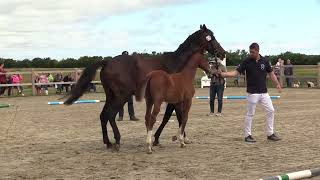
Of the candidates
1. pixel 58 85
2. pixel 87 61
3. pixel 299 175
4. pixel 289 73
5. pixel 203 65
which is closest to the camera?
pixel 299 175

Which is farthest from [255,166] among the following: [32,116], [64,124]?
[32,116]

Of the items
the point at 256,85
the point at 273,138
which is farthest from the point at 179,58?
the point at 273,138

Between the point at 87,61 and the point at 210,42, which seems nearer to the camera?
the point at 210,42

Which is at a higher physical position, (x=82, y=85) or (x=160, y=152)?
(x=82, y=85)

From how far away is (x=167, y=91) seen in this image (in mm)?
9508

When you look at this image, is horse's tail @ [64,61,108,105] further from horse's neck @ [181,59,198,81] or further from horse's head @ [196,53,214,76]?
horse's head @ [196,53,214,76]

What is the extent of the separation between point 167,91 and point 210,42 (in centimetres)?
165

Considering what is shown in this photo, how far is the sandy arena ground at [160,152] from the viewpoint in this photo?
761cm

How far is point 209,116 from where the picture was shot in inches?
626

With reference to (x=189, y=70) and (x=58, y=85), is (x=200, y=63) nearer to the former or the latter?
(x=189, y=70)

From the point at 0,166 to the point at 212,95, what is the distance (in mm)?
8967

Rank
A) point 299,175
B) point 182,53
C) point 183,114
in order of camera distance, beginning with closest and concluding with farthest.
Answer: point 299,175 → point 183,114 → point 182,53

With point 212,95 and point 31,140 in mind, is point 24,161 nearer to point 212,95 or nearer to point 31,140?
point 31,140

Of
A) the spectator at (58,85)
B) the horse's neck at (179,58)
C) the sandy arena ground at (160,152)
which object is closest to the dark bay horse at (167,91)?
the horse's neck at (179,58)
